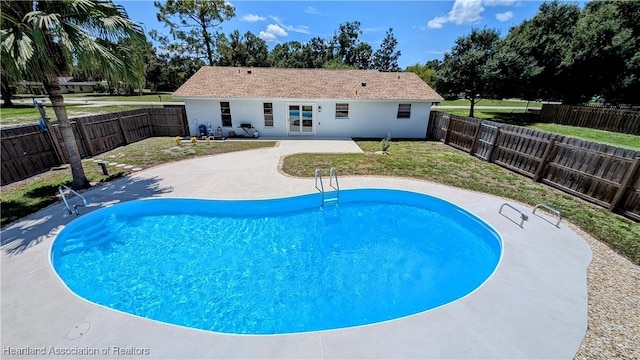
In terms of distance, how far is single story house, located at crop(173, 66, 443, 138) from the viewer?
15.5 metres

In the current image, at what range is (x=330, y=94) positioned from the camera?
1597 cm

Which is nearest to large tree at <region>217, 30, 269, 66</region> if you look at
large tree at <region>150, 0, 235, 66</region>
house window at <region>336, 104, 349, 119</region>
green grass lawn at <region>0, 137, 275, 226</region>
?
large tree at <region>150, 0, 235, 66</region>

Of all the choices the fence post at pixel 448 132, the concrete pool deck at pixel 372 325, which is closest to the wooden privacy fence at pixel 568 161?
the fence post at pixel 448 132

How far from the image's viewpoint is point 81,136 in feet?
37.1

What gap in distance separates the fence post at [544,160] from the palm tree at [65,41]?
548 inches

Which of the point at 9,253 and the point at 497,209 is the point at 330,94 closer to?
the point at 497,209

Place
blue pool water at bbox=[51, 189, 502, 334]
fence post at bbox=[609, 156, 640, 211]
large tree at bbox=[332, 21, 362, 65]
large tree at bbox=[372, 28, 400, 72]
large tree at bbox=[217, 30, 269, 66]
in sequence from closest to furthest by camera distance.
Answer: blue pool water at bbox=[51, 189, 502, 334]
fence post at bbox=[609, 156, 640, 211]
large tree at bbox=[217, 30, 269, 66]
large tree at bbox=[332, 21, 362, 65]
large tree at bbox=[372, 28, 400, 72]

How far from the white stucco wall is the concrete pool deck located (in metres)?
11.2

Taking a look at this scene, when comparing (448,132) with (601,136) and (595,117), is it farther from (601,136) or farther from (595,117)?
(595,117)

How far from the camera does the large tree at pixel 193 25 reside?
2709 cm

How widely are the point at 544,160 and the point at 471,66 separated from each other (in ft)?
57.5

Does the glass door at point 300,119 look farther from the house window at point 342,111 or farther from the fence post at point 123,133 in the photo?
the fence post at point 123,133

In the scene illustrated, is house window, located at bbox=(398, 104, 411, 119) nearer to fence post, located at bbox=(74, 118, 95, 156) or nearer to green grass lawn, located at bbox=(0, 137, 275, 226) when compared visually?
green grass lawn, located at bbox=(0, 137, 275, 226)

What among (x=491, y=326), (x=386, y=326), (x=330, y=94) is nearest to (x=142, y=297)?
(x=386, y=326)
